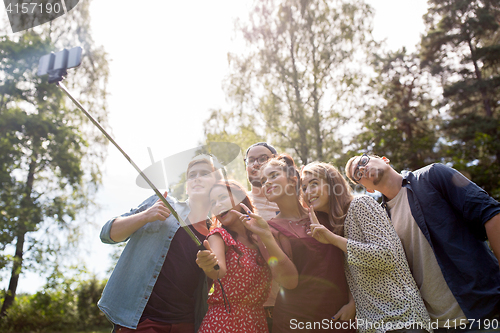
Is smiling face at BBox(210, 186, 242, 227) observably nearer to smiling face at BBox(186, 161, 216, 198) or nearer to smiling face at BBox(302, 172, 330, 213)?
smiling face at BBox(186, 161, 216, 198)

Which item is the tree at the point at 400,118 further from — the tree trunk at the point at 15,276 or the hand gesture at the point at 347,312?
the tree trunk at the point at 15,276

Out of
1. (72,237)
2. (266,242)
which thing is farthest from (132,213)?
(72,237)

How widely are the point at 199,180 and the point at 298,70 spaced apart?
43.2 ft

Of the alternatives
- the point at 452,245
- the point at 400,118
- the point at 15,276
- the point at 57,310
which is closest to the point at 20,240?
the point at 15,276

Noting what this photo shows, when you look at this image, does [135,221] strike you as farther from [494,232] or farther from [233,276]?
[494,232]

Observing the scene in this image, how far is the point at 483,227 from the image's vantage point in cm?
231

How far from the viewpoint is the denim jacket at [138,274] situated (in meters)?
2.33

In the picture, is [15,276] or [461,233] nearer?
[461,233]

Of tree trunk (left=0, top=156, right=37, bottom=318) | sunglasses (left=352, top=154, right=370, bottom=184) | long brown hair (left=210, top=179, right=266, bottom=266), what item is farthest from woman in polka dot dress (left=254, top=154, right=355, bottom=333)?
tree trunk (left=0, top=156, right=37, bottom=318)

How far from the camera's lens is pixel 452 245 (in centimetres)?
233

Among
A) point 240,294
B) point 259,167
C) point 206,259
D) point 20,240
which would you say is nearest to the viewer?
point 206,259

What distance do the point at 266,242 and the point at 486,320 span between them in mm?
1540

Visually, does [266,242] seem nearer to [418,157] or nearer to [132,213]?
[132,213]

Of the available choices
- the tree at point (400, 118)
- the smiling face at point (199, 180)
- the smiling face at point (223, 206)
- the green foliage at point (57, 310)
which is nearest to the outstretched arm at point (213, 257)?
the smiling face at point (223, 206)
